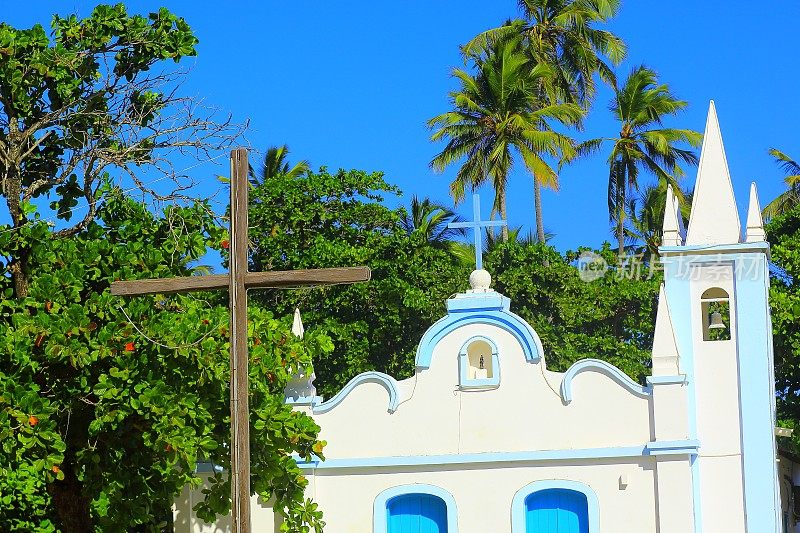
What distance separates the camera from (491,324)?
64.8 ft

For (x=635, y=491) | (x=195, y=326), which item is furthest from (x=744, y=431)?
(x=195, y=326)

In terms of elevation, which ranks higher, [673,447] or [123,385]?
[123,385]

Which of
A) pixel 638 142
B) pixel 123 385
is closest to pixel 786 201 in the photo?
pixel 638 142

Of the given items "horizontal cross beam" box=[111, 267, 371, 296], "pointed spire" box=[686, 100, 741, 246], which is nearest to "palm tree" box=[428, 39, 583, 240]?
"pointed spire" box=[686, 100, 741, 246]

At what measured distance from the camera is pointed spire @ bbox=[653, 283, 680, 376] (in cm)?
1899

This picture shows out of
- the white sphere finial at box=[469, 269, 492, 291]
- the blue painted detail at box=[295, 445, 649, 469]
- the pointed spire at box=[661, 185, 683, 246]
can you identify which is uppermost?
the pointed spire at box=[661, 185, 683, 246]

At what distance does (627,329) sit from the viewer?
34.7 metres

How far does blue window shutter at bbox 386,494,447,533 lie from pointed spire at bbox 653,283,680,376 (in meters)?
3.66

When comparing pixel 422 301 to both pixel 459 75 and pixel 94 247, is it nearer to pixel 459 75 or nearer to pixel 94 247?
pixel 459 75

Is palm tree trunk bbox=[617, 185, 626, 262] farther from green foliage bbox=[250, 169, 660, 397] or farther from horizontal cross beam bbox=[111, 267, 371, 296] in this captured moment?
horizontal cross beam bbox=[111, 267, 371, 296]

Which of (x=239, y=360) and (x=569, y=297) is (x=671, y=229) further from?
(x=569, y=297)

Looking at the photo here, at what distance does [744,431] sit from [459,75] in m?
20.3

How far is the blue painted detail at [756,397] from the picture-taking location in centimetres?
1912

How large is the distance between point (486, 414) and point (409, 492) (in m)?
1.58
